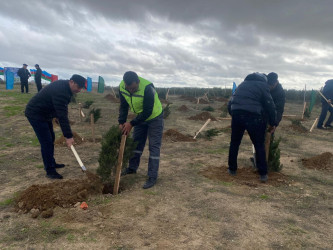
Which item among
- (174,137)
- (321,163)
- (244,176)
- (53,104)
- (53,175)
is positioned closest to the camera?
(53,104)

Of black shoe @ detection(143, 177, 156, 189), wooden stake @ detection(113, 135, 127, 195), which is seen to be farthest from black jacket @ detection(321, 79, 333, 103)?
wooden stake @ detection(113, 135, 127, 195)

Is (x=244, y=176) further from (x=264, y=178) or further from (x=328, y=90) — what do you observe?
(x=328, y=90)

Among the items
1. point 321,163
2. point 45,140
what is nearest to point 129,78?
point 45,140

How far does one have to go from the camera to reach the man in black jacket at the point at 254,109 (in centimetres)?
413

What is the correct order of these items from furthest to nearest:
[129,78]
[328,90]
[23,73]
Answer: [23,73]
[328,90]
[129,78]

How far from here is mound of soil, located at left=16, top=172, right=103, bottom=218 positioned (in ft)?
10.6

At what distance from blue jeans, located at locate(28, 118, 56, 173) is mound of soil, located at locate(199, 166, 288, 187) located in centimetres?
284

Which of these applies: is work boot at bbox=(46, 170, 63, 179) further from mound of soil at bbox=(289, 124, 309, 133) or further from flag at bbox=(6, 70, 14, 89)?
flag at bbox=(6, 70, 14, 89)

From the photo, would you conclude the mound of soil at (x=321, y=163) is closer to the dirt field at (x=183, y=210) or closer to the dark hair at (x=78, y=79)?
the dirt field at (x=183, y=210)

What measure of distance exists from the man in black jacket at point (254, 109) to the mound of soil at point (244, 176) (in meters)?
0.30

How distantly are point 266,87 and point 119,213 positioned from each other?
119 inches

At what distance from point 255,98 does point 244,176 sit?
159 cm

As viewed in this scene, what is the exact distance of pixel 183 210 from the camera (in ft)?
11.0

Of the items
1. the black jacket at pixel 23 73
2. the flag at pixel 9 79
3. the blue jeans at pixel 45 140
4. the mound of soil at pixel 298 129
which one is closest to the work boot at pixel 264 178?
the blue jeans at pixel 45 140
